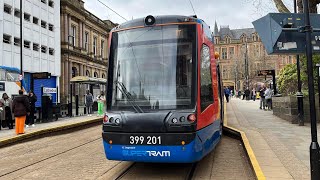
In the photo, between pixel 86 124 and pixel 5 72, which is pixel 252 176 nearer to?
pixel 86 124

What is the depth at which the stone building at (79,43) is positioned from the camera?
1662 inches

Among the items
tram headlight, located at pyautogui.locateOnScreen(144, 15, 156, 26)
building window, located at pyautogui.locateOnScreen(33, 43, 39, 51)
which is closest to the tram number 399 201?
tram headlight, located at pyautogui.locateOnScreen(144, 15, 156, 26)

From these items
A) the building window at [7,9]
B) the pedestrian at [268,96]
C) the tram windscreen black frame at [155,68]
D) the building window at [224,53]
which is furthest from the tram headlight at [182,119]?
the building window at [224,53]

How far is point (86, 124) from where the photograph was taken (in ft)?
55.8

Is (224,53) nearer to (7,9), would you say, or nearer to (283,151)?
(7,9)

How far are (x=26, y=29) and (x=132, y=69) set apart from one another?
31957 millimetres

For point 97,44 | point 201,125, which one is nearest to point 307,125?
point 201,125

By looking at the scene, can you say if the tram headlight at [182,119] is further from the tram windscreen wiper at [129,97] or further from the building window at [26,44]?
the building window at [26,44]

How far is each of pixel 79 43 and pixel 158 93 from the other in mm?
41570

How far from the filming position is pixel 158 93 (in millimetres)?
6484

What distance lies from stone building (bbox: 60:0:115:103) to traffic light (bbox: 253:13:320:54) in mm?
32394

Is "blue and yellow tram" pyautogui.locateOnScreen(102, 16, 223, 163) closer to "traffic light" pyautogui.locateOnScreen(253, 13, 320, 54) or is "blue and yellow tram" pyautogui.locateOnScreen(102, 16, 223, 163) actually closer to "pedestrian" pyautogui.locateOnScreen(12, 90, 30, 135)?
"traffic light" pyautogui.locateOnScreen(253, 13, 320, 54)

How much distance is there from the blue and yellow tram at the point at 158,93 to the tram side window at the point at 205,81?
21mm

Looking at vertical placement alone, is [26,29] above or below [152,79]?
above
